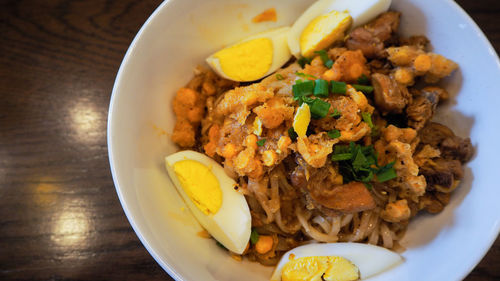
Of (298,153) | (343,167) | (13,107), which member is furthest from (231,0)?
(13,107)

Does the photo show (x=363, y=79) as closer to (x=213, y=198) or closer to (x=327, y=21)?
(x=327, y=21)

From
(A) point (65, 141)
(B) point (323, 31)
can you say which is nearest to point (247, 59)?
(B) point (323, 31)

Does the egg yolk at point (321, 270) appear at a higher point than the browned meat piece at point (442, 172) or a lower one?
lower

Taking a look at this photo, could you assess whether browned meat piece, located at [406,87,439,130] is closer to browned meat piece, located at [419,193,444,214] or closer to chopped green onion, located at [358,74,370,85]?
chopped green onion, located at [358,74,370,85]

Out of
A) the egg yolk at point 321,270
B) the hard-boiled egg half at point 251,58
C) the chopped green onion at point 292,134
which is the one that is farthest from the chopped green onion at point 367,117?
the egg yolk at point 321,270

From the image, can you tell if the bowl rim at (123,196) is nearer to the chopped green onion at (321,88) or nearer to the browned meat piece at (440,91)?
the chopped green onion at (321,88)

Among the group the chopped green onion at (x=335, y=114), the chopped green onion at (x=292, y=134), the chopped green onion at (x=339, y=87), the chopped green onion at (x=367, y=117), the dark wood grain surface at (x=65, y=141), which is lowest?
the dark wood grain surface at (x=65, y=141)

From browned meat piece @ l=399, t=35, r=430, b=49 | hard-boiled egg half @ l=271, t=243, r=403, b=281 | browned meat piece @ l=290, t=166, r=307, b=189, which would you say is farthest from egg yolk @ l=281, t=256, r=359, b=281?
browned meat piece @ l=399, t=35, r=430, b=49
